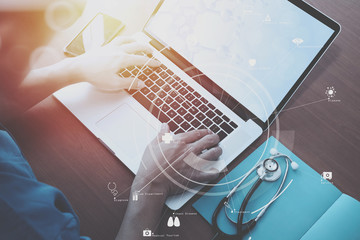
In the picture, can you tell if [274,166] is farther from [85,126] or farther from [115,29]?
[115,29]

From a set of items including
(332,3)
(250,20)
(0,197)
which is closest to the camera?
(0,197)

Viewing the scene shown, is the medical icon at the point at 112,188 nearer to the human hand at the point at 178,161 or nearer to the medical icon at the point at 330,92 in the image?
the human hand at the point at 178,161

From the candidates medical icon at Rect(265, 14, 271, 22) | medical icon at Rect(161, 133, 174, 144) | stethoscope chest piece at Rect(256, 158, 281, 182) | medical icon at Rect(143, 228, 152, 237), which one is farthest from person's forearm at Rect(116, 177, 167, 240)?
medical icon at Rect(265, 14, 271, 22)

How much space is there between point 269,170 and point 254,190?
5cm

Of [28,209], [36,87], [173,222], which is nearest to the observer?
[28,209]

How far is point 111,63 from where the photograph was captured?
2.41 feet

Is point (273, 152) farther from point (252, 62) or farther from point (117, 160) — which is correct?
point (117, 160)

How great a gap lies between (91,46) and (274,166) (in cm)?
55

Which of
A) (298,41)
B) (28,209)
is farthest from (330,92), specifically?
(28,209)

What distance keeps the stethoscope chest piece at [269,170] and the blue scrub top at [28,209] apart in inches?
14.9

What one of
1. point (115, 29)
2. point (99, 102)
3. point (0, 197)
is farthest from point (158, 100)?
point (0, 197)

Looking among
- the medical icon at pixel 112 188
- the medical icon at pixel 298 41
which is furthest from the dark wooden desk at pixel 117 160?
the medical icon at pixel 298 41

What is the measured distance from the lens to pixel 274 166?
638mm

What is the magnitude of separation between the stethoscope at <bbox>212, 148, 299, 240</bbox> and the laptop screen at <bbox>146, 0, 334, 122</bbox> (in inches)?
4.2
